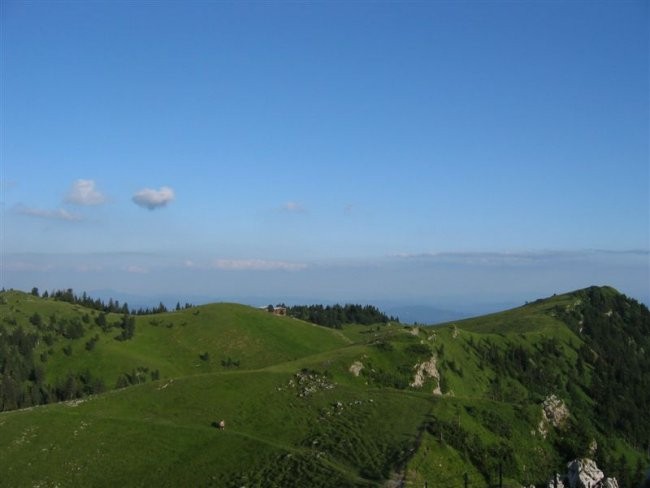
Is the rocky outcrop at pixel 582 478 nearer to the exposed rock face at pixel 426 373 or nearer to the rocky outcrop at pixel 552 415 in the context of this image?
the rocky outcrop at pixel 552 415

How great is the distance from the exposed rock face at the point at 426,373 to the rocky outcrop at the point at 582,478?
45.9 meters

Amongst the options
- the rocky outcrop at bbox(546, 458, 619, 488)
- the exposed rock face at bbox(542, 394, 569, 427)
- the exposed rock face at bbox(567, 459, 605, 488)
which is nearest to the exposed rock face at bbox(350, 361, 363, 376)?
the exposed rock face at bbox(542, 394, 569, 427)

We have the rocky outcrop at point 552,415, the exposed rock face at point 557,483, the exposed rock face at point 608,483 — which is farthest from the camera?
the rocky outcrop at point 552,415

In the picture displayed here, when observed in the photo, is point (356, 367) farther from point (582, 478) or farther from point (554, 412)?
point (582, 478)

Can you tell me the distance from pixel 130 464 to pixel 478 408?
2192 inches

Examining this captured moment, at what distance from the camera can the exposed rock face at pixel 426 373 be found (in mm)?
134625

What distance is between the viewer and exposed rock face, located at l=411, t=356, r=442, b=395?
442 feet

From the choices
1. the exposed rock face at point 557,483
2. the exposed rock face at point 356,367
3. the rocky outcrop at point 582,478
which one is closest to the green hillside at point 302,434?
the exposed rock face at point 356,367

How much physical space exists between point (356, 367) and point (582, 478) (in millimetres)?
52347

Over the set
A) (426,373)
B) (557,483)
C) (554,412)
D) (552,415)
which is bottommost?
(557,483)

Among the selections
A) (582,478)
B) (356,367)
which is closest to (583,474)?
(582,478)

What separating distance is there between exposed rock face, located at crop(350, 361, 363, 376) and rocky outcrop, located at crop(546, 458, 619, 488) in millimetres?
46513

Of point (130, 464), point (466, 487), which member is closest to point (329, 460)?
point (466, 487)

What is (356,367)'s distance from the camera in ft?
416
